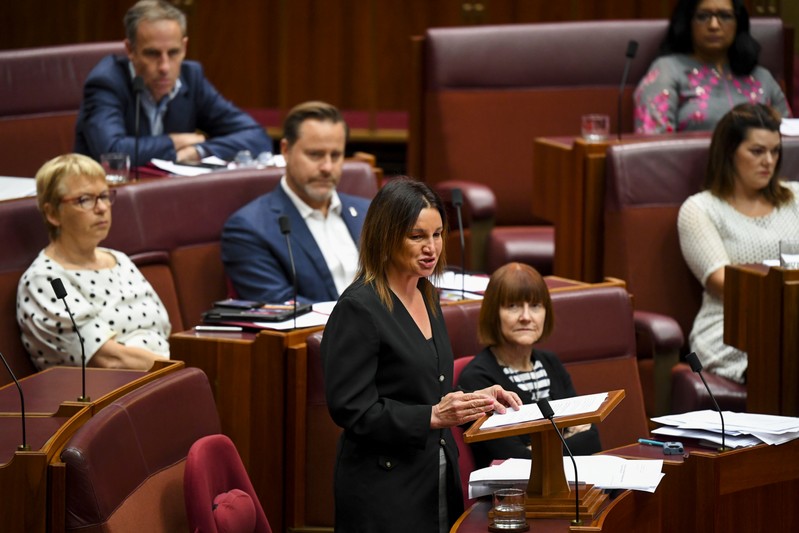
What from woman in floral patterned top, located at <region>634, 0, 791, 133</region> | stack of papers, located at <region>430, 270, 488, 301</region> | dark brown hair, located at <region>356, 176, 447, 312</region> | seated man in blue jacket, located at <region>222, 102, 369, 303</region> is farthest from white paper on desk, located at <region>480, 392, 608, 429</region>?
woman in floral patterned top, located at <region>634, 0, 791, 133</region>

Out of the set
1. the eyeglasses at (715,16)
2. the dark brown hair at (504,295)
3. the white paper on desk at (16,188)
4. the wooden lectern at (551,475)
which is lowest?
the wooden lectern at (551,475)

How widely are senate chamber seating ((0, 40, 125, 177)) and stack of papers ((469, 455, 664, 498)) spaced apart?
245 cm

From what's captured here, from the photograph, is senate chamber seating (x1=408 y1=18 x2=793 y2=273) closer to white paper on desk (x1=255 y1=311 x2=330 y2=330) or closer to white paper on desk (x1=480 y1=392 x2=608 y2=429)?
white paper on desk (x1=255 y1=311 x2=330 y2=330)

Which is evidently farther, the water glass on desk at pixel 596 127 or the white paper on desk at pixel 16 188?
the water glass on desk at pixel 596 127

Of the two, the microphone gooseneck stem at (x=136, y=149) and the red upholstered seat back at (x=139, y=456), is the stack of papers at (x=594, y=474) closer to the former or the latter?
the red upholstered seat back at (x=139, y=456)

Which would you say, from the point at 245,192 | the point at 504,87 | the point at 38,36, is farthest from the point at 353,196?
the point at 38,36

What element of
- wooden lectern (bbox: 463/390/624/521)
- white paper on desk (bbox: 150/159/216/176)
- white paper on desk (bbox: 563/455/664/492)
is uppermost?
white paper on desk (bbox: 150/159/216/176)

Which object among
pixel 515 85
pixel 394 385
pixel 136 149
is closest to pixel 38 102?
pixel 136 149

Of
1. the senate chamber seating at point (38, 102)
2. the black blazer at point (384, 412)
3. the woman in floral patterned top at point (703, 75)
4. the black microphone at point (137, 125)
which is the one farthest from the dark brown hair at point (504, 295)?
the senate chamber seating at point (38, 102)

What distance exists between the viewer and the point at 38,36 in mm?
5988

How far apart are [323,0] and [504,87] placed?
1714mm

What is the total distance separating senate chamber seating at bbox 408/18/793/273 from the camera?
4250 millimetres

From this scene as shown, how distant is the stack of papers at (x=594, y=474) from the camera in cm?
212

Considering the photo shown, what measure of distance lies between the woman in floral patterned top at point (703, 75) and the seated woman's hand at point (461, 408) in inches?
83.7
